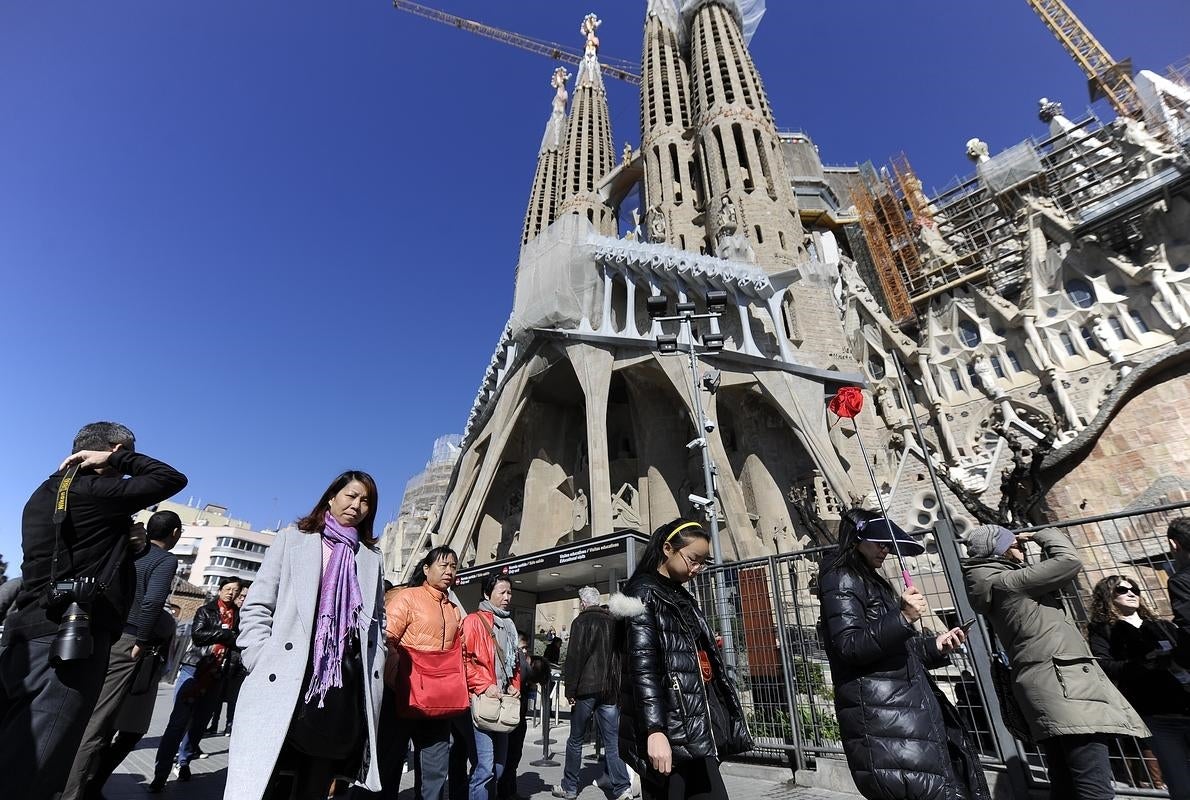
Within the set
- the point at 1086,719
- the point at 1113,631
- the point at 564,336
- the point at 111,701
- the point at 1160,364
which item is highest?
the point at 564,336

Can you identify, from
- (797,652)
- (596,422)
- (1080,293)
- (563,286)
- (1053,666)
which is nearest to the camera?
(1053,666)

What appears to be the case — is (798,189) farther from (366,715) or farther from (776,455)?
(366,715)

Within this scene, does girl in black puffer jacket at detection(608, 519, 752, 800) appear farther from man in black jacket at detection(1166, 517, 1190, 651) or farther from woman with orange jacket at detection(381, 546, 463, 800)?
man in black jacket at detection(1166, 517, 1190, 651)

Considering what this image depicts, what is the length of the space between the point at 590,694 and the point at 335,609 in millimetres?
2993

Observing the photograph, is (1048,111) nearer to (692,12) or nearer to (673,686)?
(692,12)

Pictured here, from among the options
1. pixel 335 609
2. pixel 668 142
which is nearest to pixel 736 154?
pixel 668 142

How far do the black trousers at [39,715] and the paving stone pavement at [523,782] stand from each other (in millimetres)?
Result: 2340

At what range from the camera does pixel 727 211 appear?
2248 cm

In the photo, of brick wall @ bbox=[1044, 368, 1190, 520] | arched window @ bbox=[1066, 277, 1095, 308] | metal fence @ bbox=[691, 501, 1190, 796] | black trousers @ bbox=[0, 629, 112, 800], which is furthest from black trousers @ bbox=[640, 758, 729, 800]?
arched window @ bbox=[1066, 277, 1095, 308]

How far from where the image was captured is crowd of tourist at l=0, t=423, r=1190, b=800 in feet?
5.99

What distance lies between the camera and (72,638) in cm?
179

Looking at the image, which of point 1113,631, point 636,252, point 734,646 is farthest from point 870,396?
point 1113,631

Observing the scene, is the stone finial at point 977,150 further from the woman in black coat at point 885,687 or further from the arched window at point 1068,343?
the woman in black coat at point 885,687

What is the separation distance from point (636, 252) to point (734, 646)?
14.9m
